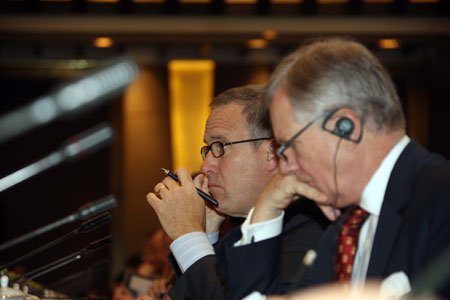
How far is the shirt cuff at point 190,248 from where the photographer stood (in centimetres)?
184

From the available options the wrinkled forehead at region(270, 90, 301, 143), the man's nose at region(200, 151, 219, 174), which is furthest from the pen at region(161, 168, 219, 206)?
the wrinkled forehead at region(270, 90, 301, 143)

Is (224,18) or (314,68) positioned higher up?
(224,18)

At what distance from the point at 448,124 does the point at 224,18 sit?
131 inches

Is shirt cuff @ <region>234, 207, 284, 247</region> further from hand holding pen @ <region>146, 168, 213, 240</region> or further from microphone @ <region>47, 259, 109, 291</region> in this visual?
microphone @ <region>47, 259, 109, 291</region>

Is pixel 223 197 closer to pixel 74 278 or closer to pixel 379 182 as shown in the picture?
pixel 74 278

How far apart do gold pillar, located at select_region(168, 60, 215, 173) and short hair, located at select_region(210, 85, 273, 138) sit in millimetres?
5747

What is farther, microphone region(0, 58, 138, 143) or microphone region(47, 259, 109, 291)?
microphone region(47, 259, 109, 291)

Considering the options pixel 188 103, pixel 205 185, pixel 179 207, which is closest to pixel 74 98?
pixel 179 207

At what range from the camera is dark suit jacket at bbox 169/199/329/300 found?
1710 mm

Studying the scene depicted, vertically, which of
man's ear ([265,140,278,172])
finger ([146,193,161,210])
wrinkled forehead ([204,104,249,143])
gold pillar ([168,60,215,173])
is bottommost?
finger ([146,193,161,210])

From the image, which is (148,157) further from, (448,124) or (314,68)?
(314,68)

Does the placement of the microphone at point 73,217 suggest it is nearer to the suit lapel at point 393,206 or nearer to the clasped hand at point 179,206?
the clasped hand at point 179,206

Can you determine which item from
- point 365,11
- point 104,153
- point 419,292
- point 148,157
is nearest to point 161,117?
point 148,157

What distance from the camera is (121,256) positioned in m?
8.05
